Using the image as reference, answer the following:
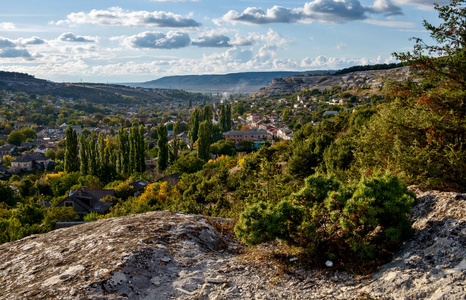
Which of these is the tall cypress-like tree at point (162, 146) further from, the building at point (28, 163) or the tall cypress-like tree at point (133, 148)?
the building at point (28, 163)

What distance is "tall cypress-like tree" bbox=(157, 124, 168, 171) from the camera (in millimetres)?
44562

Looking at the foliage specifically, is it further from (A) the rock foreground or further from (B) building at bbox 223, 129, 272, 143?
(A) the rock foreground

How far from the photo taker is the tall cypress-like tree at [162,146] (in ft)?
146

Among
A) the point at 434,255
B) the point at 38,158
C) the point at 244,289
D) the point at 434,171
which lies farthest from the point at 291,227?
the point at 38,158

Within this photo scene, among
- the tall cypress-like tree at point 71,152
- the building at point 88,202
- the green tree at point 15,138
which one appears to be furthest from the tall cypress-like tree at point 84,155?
the green tree at point 15,138

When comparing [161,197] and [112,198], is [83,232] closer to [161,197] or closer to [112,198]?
[161,197]

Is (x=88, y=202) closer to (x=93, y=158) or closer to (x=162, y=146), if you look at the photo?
(x=93, y=158)

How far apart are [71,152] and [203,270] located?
46.7 meters

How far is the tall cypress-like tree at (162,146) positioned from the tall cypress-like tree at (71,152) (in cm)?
1151

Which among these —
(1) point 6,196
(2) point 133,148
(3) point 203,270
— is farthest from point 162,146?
(3) point 203,270

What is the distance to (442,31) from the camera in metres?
9.28

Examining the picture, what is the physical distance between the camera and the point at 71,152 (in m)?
46.2

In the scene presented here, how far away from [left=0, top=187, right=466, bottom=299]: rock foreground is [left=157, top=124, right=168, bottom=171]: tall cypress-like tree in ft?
129

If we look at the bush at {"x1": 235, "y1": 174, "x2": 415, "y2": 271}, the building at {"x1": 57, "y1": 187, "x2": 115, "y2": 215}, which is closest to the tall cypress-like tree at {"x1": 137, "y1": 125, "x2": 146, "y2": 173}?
the building at {"x1": 57, "y1": 187, "x2": 115, "y2": 215}
